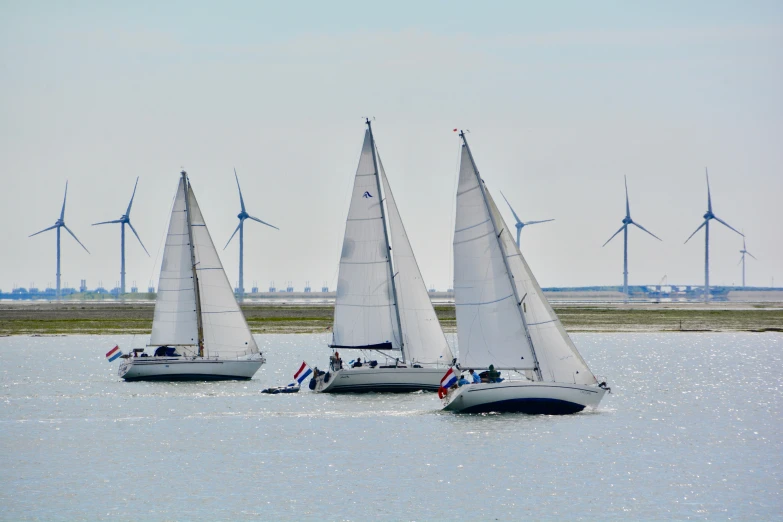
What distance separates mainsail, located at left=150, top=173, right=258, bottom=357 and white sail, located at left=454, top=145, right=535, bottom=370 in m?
22.3

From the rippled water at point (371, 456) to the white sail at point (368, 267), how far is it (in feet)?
11.7

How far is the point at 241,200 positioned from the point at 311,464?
5885 inches

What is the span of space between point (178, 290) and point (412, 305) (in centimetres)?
1624

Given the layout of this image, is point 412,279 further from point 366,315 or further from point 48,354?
point 48,354

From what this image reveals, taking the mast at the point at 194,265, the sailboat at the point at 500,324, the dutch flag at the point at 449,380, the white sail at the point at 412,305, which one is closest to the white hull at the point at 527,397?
the sailboat at the point at 500,324

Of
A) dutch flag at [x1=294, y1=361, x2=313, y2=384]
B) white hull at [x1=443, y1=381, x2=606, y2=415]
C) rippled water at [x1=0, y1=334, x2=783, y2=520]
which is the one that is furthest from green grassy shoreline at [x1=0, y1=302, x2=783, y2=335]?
white hull at [x1=443, y1=381, x2=606, y2=415]

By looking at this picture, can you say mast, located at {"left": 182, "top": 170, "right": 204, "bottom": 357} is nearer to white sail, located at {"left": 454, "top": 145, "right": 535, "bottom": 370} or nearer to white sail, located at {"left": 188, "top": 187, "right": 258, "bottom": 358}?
white sail, located at {"left": 188, "top": 187, "right": 258, "bottom": 358}

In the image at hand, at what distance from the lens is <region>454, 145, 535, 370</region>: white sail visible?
5388cm

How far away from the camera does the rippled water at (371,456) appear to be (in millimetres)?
37062

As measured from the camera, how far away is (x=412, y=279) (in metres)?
65.8

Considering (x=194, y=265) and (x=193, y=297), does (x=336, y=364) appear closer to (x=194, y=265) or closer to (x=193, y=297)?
(x=193, y=297)

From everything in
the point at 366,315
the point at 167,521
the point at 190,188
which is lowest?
the point at 167,521

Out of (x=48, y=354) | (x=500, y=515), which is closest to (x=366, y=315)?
(x=500, y=515)

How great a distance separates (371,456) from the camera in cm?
4575
